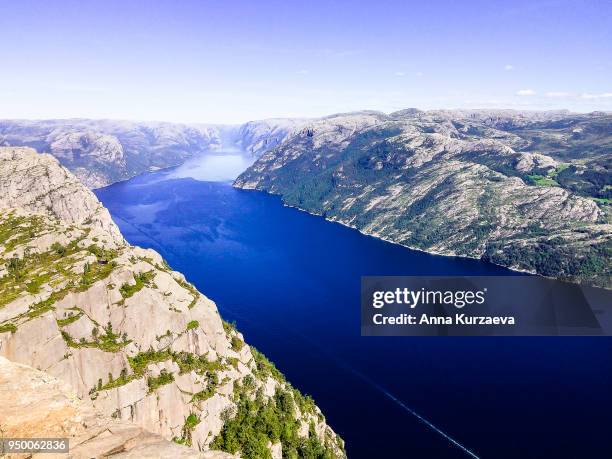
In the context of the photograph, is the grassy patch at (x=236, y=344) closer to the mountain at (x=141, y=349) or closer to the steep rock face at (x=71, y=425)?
the mountain at (x=141, y=349)

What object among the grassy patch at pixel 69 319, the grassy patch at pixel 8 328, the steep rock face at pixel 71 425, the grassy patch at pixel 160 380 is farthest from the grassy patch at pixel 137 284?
the steep rock face at pixel 71 425

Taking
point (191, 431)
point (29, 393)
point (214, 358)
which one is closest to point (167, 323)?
point (214, 358)

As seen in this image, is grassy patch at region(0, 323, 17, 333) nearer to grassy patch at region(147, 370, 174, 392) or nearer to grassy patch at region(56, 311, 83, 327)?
grassy patch at region(56, 311, 83, 327)

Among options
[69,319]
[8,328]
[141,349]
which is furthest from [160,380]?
[8,328]

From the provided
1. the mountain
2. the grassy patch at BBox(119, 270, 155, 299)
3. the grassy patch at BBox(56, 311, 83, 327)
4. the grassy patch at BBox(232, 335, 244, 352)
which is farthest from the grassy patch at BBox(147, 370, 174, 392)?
the grassy patch at BBox(232, 335, 244, 352)

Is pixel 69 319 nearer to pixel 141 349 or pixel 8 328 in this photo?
pixel 8 328

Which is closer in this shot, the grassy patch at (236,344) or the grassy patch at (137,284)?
the grassy patch at (137,284)
